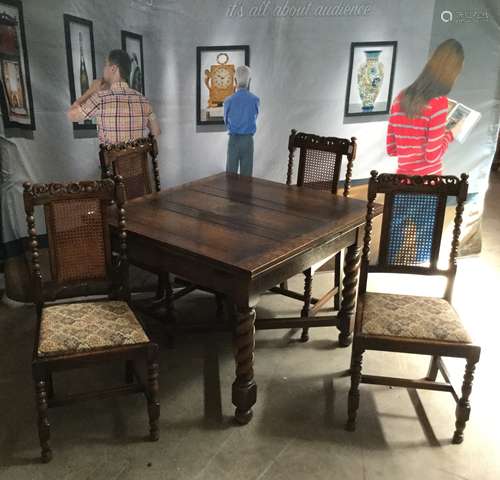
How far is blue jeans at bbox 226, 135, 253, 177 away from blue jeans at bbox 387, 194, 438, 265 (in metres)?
1.20

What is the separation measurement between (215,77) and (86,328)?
5.79ft

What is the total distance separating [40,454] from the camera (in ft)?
7.58

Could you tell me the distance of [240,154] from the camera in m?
3.59

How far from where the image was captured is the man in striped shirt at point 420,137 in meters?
3.84

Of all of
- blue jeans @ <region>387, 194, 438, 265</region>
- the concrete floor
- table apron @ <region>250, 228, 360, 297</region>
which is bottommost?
the concrete floor

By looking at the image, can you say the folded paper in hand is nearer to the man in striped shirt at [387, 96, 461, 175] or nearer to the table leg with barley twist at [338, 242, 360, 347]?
the man in striped shirt at [387, 96, 461, 175]

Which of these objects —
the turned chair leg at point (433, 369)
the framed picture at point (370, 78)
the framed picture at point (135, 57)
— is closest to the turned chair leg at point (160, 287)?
the framed picture at point (135, 57)

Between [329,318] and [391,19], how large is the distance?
6.30 feet

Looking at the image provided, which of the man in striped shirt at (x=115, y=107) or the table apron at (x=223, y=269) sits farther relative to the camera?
the man in striped shirt at (x=115, y=107)

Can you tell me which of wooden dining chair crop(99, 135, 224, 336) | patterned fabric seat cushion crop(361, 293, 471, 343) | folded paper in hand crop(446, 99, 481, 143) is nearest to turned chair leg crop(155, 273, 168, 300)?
wooden dining chair crop(99, 135, 224, 336)

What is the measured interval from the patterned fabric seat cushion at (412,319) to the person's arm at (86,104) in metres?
1.78

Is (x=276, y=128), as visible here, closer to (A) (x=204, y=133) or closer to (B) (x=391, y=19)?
(A) (x=204, y=133)

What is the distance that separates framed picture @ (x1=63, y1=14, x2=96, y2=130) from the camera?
3.01m

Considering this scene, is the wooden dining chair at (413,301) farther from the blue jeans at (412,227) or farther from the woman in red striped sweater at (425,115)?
the woman in red striped sweater at (425,115)
